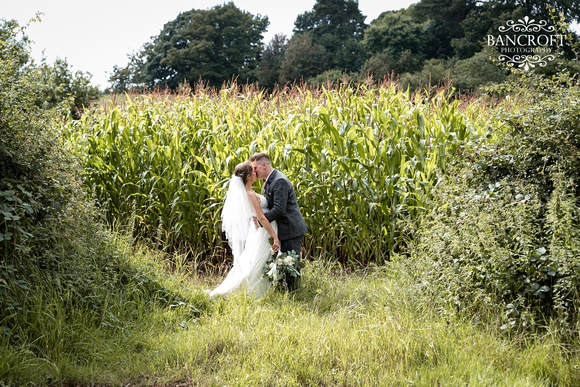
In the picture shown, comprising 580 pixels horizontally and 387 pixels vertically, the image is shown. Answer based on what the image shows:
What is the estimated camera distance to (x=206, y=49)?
36.3 metres

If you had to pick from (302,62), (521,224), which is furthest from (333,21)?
(521,224)

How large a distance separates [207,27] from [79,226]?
38.1 meters

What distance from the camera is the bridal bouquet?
449 cm

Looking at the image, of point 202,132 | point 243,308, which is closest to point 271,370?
point 243,308

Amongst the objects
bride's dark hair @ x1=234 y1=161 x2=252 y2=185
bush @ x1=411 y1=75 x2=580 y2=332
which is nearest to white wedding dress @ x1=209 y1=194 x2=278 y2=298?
bride's dark hair @ x1=234 y1=161 x2=252 y2=185

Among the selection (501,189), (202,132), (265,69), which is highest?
(265,69)

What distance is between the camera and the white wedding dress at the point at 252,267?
4656 millimetres

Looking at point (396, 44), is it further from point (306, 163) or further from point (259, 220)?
point (259, 220)

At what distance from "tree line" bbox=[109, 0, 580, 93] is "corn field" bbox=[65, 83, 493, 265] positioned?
790 inches

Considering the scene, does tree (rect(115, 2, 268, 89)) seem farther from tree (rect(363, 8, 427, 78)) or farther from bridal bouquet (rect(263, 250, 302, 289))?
bridal bouquet (rect(263, 250, 302, 289))

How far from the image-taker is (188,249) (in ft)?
20.2

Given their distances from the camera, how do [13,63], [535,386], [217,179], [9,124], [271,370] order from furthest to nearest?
[217,179] < [13,63] < [9,124] < [271,370] < [535,386]

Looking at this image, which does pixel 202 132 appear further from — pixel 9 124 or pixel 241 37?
pixel 241 37

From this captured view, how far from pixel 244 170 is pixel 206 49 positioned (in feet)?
113
